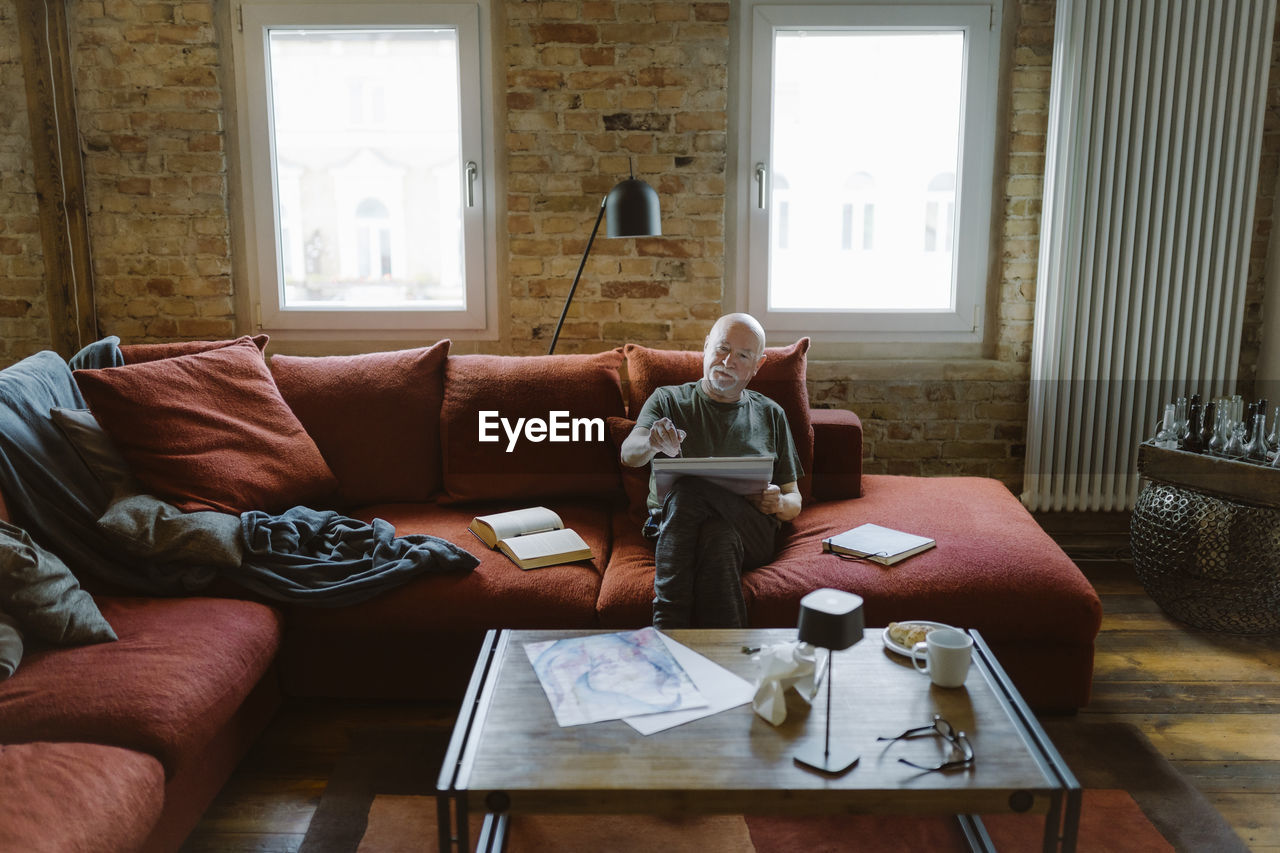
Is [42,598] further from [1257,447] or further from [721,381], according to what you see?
[1257,447]

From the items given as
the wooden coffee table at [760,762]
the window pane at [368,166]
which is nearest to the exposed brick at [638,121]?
the window pane at [368,166]

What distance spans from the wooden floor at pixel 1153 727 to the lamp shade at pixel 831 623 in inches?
45.0

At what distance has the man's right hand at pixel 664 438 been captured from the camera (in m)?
2.46

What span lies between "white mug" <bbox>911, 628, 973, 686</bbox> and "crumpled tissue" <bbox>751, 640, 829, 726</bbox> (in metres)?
0.22

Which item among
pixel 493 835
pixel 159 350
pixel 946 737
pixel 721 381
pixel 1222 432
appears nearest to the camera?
pixel 946 737

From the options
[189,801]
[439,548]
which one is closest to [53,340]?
[439,548]

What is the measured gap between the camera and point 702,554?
2326 millimetres

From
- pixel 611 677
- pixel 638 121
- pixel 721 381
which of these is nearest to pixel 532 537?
pixel 721 381

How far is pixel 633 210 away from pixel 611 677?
1.63 metres

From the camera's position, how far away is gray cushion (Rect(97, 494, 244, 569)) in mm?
2221

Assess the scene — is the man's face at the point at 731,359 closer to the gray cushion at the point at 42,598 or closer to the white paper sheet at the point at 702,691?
the white paper sheet at the point at 702,691

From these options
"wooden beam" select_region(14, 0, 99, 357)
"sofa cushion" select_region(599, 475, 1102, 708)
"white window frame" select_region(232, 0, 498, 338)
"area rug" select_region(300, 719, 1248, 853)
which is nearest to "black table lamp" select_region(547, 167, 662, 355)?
"white window frame" select_region(232, 0, 498, 338)

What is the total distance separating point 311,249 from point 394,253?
0.31 meters

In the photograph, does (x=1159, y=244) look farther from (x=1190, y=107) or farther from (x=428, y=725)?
(x=428, y=725)
